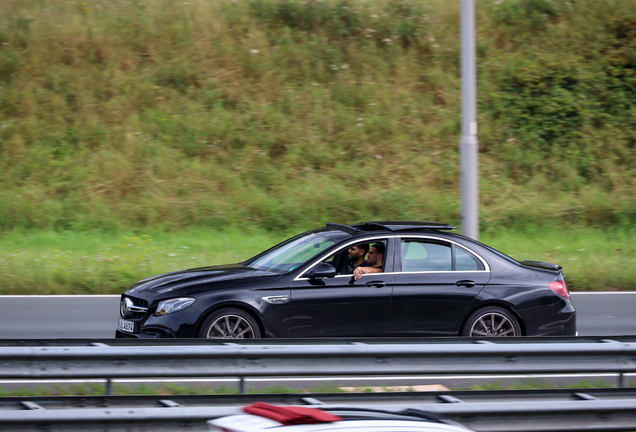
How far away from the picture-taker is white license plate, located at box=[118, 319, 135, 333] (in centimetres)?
721

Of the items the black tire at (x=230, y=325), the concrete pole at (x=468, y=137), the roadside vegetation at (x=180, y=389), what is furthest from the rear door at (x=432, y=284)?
the concrete pole at (x=468, y=137)

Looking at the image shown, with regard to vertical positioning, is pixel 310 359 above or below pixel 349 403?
above

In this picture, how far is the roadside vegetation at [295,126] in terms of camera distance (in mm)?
15945

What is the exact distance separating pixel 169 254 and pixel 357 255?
22.7 ft

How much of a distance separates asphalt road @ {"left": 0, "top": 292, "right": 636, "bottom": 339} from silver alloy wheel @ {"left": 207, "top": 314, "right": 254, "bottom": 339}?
256 cm

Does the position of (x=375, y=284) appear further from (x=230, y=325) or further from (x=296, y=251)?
(x=230, y=325)

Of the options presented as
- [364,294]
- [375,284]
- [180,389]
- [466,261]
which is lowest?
[180,389]

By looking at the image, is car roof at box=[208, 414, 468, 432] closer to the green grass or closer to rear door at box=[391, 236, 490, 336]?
rear door at box=[391, 236, 490, 336]

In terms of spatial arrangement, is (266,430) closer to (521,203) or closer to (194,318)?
(194,318)

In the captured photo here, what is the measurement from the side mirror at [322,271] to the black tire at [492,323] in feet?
5.36

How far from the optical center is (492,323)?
769 cm

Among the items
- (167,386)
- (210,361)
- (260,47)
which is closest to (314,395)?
(210,361)

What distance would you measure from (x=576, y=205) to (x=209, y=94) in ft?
35.2

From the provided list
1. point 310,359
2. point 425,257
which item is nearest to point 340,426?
point 310,359
